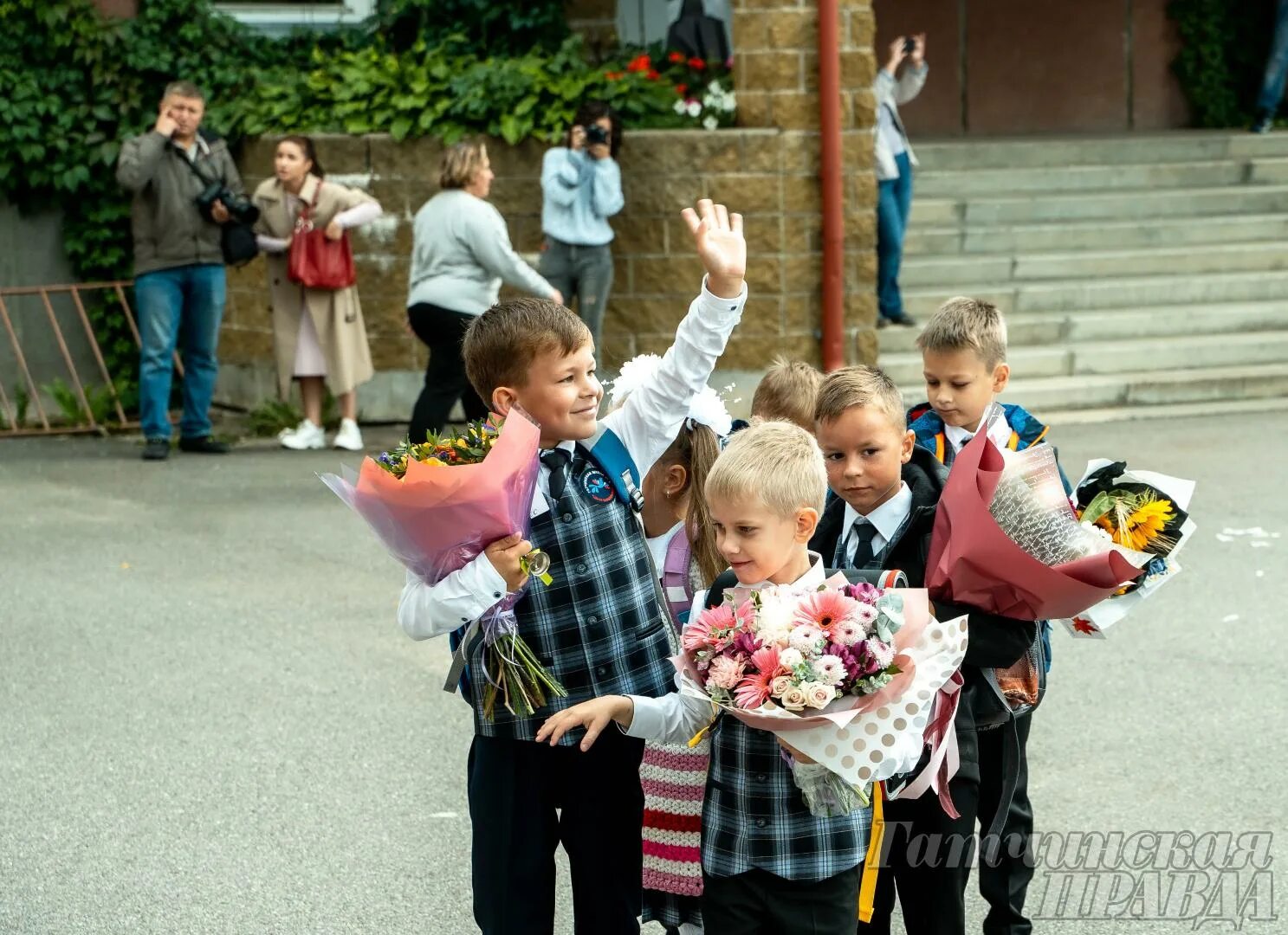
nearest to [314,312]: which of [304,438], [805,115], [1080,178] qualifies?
[304,438]

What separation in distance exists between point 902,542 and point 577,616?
0.73 metres

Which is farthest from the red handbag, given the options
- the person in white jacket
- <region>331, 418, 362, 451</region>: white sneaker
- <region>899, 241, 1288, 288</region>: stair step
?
<region>899, 241, 1288, 288</region>: stair step

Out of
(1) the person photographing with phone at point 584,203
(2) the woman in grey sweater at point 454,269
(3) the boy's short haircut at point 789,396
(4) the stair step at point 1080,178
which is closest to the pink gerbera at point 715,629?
(3) the boy's short haircut at point 789,396

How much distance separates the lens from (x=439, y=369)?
9312 mm

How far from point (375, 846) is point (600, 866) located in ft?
4.99

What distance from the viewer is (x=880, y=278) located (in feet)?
38.1

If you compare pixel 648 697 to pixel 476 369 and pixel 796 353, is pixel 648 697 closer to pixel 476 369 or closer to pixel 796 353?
pixel 476 369

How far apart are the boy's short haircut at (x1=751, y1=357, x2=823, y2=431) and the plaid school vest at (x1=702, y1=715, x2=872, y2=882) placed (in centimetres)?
128

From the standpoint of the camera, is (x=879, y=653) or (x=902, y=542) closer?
(x=879, y=653)

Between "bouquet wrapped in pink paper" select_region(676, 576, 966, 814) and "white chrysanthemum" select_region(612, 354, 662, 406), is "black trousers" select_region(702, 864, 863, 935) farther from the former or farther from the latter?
"white chrysanthemum" select_region(612, 354, 662, 406)

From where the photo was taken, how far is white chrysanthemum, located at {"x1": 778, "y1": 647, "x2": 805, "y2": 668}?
9.82 ft

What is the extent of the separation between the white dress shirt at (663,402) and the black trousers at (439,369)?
5623 mm

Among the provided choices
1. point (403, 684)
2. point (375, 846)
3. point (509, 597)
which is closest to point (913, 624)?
point (509, 597)

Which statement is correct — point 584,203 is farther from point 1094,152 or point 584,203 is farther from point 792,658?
point 792,658
